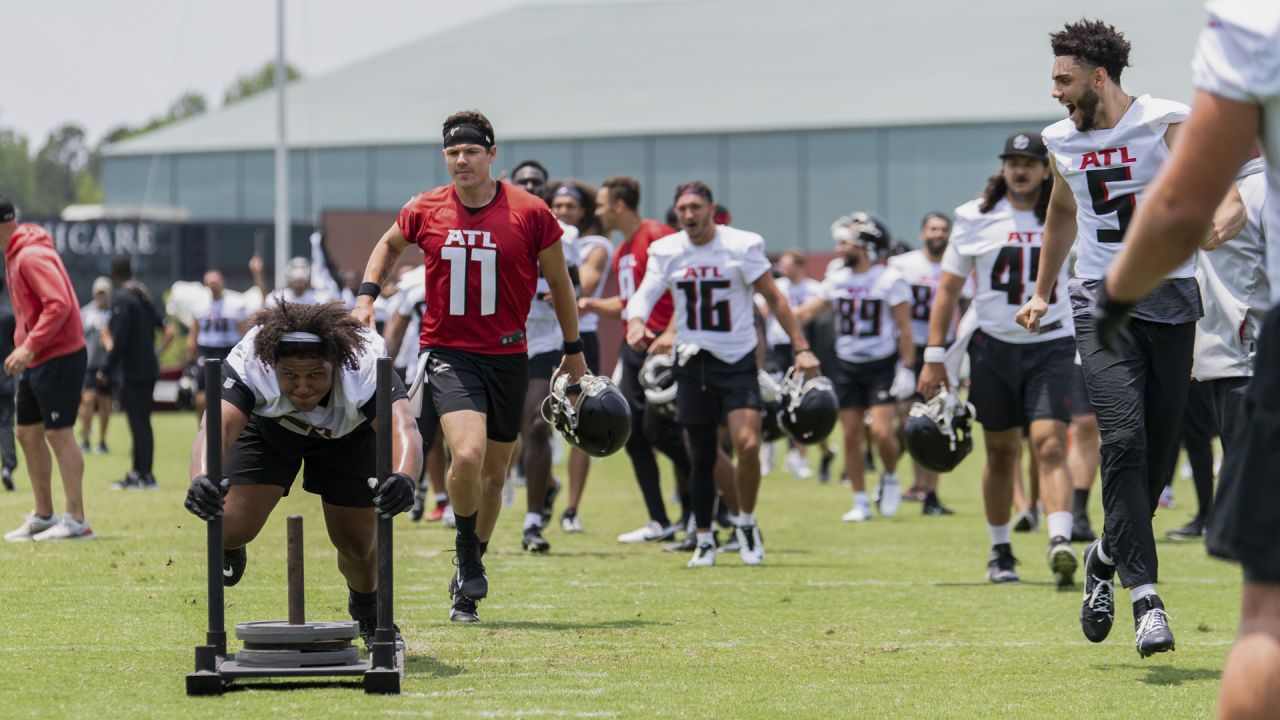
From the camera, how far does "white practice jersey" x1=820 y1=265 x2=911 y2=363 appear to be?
1445 centimetres

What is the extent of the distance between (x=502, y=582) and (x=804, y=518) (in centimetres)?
497

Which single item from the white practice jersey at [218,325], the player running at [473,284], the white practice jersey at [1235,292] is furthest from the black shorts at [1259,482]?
the white practice jersey at [218,325]

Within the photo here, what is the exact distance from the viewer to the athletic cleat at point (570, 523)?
1248 cm

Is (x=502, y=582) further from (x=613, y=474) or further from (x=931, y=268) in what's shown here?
(x=613, y=474)

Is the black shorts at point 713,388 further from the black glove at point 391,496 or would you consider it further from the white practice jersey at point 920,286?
the white practice jersey at point 920,286

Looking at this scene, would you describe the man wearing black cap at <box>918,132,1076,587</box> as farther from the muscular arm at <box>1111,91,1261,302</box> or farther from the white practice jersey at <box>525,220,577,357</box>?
the muscular arm at <box>1111,91,1261,302</box>

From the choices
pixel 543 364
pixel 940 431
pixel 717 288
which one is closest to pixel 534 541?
pixel 543 364

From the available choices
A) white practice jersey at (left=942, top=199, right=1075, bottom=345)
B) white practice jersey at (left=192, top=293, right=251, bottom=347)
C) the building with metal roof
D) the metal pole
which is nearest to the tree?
the building with metal roof

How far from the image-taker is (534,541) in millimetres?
10836

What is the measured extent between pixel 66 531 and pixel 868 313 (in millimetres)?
6587

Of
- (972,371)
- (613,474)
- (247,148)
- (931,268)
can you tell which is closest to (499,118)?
(247,148)

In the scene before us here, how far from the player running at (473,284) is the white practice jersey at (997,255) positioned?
2.42 meters

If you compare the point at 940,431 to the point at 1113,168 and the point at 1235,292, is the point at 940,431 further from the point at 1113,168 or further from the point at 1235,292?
the point at 1113,168

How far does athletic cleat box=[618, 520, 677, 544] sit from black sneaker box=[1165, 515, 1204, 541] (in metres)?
3.35
